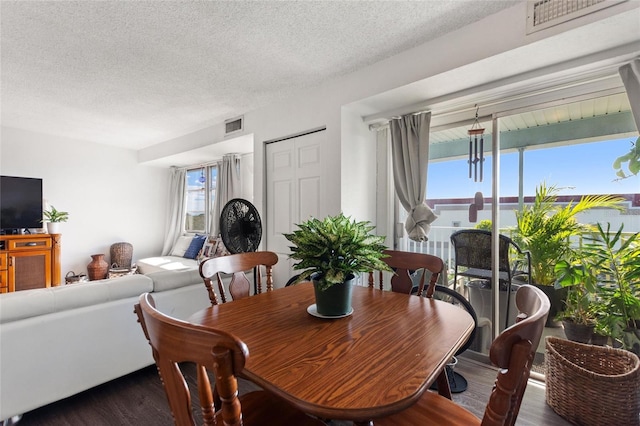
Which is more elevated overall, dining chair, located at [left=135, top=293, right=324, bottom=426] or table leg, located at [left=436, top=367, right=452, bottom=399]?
dining chair, located at [left=135, top=293, right=324, bottom=426]

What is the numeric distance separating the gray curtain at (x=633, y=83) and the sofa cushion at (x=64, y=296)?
3141mm

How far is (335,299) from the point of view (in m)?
1.18

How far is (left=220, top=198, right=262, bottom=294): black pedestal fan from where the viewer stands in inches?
93.3

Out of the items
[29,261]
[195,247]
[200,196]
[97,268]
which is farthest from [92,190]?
[195,247]

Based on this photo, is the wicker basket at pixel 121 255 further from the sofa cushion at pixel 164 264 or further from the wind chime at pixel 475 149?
the wind chime at pixel 475 149

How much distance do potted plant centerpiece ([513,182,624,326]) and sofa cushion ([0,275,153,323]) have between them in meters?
2.72

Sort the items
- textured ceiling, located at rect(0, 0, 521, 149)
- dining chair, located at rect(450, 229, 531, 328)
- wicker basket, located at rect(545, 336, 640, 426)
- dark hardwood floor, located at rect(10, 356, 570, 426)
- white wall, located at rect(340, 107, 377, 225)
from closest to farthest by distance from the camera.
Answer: wicker basket, located at rect(545, 336, 640, 426), dark hardwood floor, located at rect(10, 356, 570, 426), textured ceiling, located at rect(0, 0, 521, 149), dining chair, located at rect(450, 229, 531, 328), white wall, located at rect(340, 107, 377, 225)

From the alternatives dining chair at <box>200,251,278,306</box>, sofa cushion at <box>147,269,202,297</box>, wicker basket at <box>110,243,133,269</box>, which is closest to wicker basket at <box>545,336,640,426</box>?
dining chair at <box>200,251,278,306</box>

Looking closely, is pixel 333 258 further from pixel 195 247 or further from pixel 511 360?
pixel 195 247

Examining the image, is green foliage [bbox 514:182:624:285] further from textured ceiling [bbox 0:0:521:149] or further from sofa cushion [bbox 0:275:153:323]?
sofa cushion [bbox 0:275:153:323]

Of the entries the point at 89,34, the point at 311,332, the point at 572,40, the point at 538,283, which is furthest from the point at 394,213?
the point at 89,34

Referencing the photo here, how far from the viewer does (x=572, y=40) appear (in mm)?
1660

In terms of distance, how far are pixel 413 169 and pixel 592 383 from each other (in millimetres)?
1727

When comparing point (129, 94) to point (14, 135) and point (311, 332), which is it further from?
point (311, 332)
